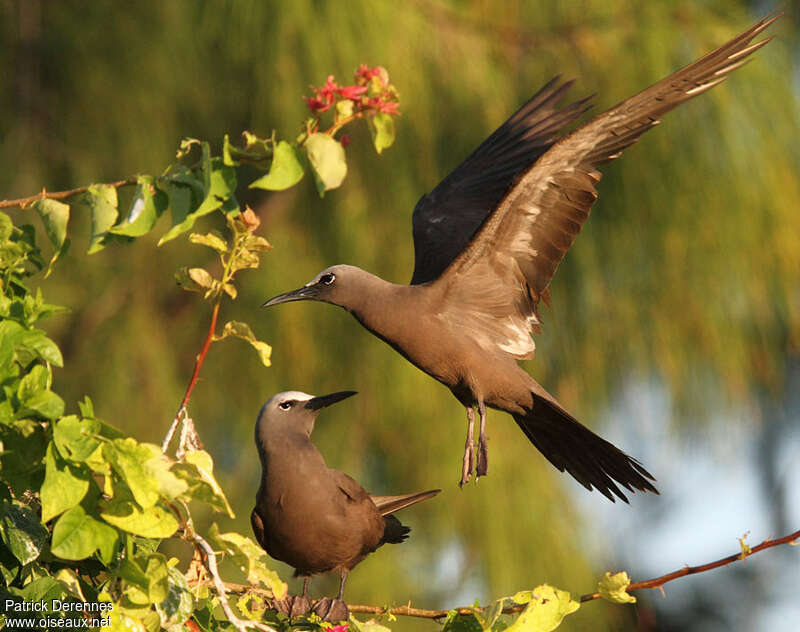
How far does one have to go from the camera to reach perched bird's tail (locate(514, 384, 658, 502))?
252 centimetres

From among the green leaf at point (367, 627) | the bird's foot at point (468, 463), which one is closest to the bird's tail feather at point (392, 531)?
the bird's foot at point (468, 463)

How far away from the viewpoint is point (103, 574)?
171 centimetres

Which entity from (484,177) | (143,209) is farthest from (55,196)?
(484,177)

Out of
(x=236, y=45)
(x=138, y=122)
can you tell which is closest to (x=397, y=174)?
(x=236, y=45)

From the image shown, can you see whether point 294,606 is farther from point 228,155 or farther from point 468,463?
point 228,155

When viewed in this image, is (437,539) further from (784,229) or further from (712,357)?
(784,229)

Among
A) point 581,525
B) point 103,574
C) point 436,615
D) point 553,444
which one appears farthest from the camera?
point 581,525

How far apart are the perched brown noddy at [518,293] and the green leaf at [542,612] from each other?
0.52 meters

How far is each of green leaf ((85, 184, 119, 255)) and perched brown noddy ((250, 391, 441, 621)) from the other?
2.17 ft

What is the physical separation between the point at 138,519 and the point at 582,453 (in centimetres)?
141

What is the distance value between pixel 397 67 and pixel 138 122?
3.86 ft

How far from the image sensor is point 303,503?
2.22 metres

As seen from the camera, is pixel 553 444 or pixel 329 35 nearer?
pixel 553 444

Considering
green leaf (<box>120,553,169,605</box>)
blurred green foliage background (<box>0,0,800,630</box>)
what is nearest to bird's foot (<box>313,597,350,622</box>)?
green leaf (<box>120,553,169,605</box>)
